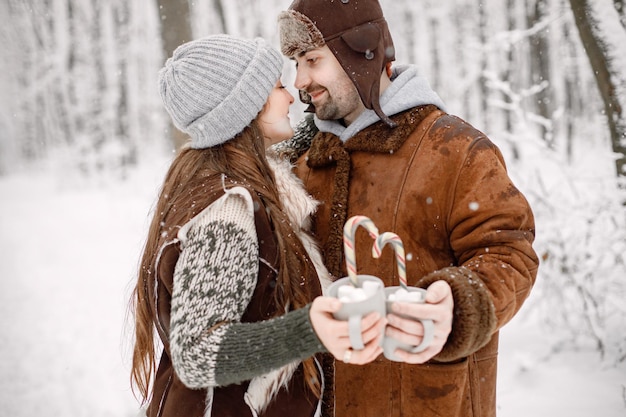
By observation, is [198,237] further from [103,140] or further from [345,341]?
[103,140]

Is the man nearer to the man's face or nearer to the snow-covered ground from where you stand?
the man's face

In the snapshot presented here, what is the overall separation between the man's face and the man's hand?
4.08 ft

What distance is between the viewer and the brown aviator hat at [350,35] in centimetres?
242

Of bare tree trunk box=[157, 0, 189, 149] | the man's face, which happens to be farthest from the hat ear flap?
bare tree trunk box=[157, 0, 189, 149]

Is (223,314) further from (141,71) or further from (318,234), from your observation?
(141,71)

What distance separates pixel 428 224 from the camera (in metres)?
2.16

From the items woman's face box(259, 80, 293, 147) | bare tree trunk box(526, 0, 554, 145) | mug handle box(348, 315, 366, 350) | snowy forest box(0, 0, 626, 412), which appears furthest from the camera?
snowy forest box(0, 0, 626, 412)

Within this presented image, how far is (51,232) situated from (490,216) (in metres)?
14.0

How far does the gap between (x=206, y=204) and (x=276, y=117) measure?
0.70m

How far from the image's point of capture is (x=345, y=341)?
1.35 meters

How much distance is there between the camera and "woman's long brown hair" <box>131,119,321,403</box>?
182cm

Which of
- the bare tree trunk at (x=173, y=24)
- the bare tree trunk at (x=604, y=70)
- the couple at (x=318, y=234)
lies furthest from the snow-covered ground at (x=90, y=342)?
the bare tree trunk at (x=604, y=70)

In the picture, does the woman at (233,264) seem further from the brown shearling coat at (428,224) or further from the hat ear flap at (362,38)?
the hat ear flap at (362,38)

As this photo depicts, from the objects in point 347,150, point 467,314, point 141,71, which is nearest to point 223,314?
point 467,314
